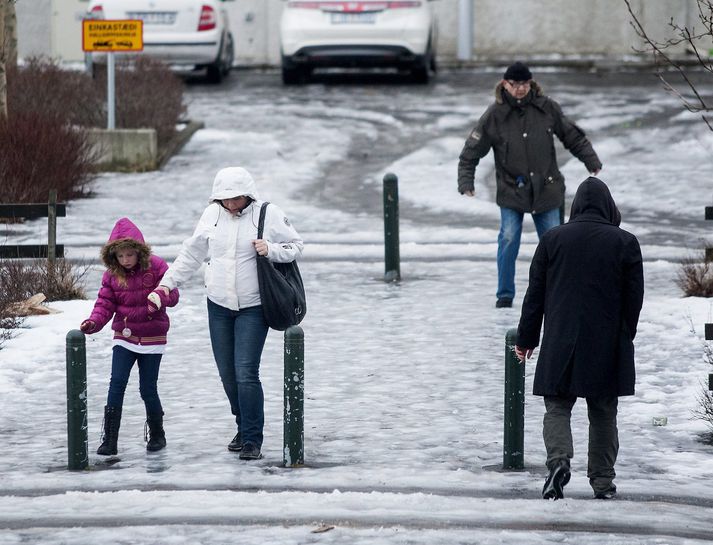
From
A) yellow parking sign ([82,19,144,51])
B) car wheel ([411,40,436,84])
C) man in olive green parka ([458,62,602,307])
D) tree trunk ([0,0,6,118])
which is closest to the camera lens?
man in olive green parka ([458,62,602,307])

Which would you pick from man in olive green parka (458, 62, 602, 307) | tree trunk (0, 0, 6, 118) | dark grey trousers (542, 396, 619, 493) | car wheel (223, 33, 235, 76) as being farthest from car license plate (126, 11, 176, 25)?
dark grey trousers (542, 396, 619, 493)

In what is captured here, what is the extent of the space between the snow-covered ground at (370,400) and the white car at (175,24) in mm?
4487

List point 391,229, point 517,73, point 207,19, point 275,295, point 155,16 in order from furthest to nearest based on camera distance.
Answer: point 207,19 → point 155,16 → point 391,229 → point 517,73 → point 275,295

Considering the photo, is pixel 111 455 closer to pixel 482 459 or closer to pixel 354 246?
pixel 482 459

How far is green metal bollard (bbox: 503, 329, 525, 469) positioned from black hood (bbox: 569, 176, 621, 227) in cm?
88

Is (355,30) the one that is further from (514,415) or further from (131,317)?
(514,415)

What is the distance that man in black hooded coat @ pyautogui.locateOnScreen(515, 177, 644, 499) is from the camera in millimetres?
7426

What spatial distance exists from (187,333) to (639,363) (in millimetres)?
3334

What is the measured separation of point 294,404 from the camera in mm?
8148

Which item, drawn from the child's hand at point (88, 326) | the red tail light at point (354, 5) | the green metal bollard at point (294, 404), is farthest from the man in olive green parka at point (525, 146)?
the red tail light at point (354, 5)

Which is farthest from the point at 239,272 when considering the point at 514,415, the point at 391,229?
the point at 391,229

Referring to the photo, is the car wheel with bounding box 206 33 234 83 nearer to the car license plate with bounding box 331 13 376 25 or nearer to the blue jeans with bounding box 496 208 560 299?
the car license plate with bounding box 331 13 376 25

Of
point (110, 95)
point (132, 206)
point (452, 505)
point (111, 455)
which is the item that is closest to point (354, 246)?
point (132, 206)

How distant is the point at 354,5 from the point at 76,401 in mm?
16707
